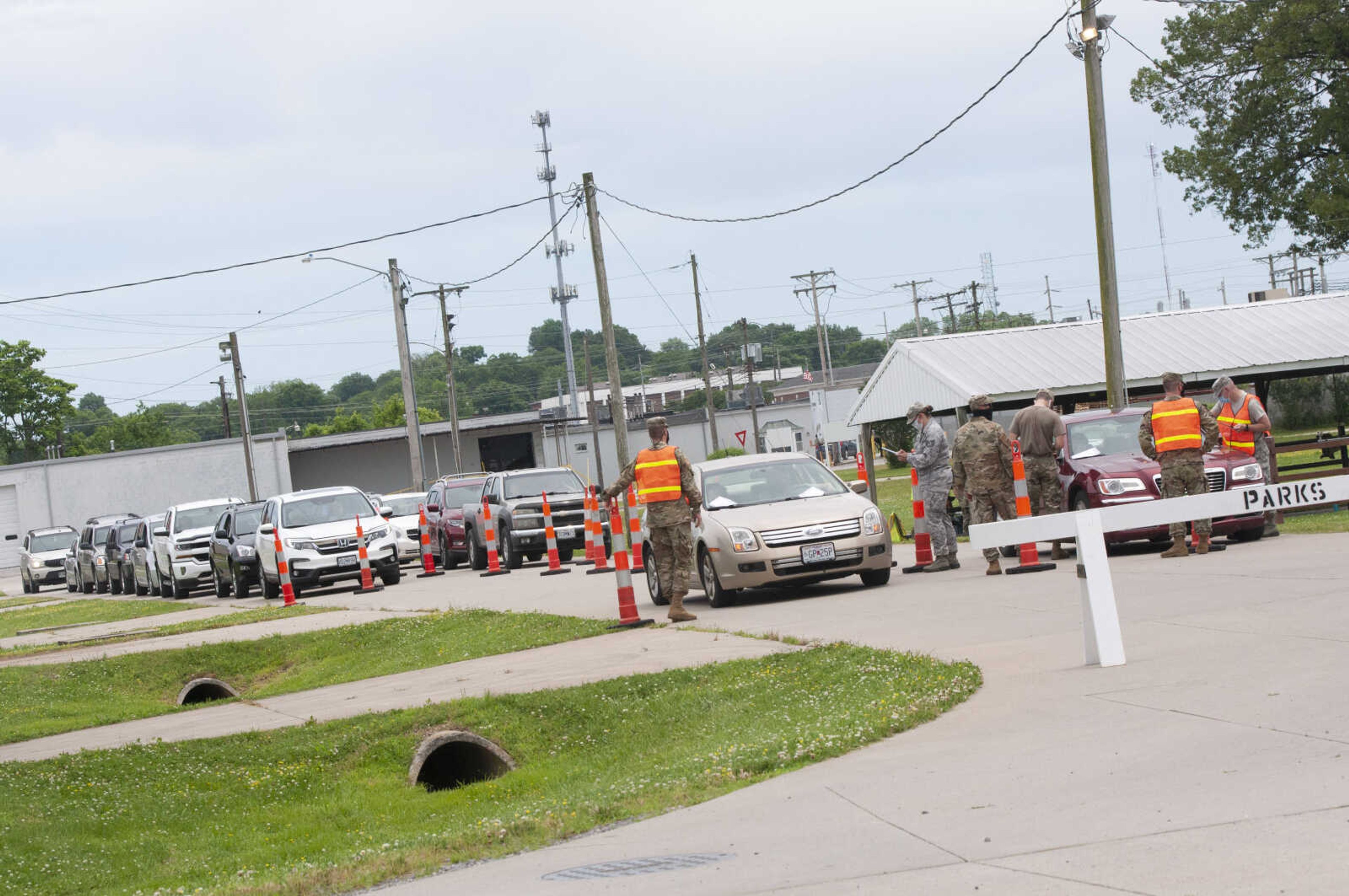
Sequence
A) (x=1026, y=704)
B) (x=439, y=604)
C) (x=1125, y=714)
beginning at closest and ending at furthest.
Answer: (x=1125, y=714), (x=1026, y=704), (x=439, y=604)

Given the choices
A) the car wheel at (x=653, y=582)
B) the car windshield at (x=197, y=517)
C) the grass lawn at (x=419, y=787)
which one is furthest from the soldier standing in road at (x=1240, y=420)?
the car windshield at (x=197, y=517)

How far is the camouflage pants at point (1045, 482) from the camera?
1631cm

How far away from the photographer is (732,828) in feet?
20.1

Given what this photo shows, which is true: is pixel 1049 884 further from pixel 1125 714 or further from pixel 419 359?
pixel 419 359

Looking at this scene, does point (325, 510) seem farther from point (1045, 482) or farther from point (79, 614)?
point (1045, 482)

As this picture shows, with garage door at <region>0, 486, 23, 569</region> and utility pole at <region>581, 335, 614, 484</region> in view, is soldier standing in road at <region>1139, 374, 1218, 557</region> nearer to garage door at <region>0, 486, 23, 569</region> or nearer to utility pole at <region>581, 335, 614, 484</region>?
utility pole at <region>581, 335, 614, 484</region>

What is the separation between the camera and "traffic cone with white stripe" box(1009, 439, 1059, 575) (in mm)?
15031

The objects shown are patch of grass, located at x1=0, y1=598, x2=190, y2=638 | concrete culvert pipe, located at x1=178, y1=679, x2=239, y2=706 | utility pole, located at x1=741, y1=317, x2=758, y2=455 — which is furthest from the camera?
utility pole, located at x1=741, y1=317, x2=758, y2=455

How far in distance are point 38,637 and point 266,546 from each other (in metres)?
4.11

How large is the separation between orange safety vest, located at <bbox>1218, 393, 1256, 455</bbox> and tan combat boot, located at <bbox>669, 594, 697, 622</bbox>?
22.1ft

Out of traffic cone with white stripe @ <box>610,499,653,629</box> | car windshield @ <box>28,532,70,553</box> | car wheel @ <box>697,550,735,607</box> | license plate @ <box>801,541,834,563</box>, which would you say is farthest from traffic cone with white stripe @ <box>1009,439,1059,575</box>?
car windshield @ <box>28,532,70,553</box>

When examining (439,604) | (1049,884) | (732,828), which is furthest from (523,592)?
(1049,884)

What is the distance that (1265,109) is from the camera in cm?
3394

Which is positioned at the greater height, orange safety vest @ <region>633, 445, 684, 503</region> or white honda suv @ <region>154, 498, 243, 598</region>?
orange safety vest @ <region>633, 445, 684, 503</region>
